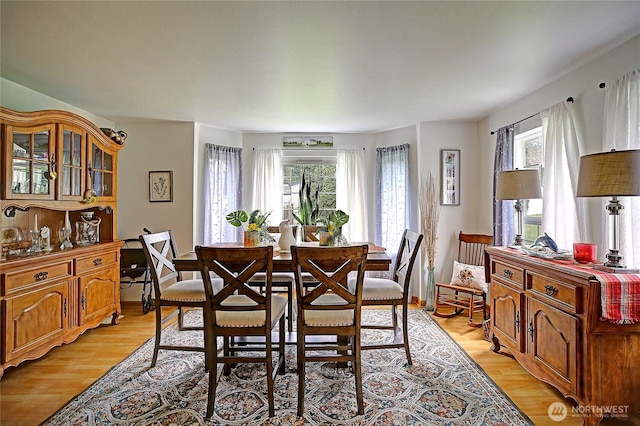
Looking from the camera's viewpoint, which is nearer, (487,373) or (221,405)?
(221,405)

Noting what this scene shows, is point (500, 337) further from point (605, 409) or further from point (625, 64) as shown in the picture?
point (625, 64)

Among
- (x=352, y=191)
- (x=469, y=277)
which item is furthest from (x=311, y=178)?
(x=469, y=277)

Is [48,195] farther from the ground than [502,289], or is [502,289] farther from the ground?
[48,195]

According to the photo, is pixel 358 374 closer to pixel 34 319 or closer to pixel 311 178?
pixel 34 319

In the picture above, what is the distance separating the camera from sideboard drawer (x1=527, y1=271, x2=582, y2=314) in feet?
6.27

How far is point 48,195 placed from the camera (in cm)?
291

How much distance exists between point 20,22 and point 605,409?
4.15 meters

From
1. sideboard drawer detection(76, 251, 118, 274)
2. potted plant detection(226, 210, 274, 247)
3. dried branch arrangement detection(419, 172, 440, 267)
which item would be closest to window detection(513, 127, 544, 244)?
dried branch arrangement detection(419, 172, 440, 267)

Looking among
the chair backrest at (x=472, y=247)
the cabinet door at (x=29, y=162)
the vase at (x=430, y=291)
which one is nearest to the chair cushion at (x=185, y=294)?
the cabinet door at (x=29, y=162)

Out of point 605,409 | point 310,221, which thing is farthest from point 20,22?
point 605,409

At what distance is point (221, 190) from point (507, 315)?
3.83 m

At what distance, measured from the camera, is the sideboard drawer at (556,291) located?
1910 mm

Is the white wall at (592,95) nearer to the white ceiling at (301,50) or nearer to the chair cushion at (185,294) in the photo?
the white ceiling at (301,50)

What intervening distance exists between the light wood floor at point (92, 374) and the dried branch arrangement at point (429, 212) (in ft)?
3.53
